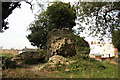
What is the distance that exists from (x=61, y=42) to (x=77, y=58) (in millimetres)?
2701

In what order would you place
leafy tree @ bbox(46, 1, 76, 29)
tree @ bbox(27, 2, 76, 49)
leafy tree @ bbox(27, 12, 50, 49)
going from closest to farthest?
leafy tree @ bbox(46, 1, 76, 29) → tree @ bbox(27, 2, 76, 49) → leafy tree @ bbox(27, 12, 50, 49)

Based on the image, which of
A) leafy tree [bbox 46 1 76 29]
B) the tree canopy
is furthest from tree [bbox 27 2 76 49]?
the tree canopy

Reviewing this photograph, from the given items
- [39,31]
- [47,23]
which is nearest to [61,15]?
[47,23]

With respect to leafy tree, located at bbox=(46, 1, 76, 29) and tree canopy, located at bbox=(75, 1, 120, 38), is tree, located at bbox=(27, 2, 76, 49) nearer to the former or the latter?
leafy tree, located at bbox=(46, 1, 76, 29)

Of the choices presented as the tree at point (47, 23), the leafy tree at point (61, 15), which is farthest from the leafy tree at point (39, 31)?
the leafy tree at point (61, 15)

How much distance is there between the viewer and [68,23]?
63.5 feet

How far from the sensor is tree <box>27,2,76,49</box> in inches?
703

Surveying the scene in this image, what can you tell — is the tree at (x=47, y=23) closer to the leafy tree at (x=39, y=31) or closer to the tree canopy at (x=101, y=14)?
the leafy tree at (x=39, y=31)

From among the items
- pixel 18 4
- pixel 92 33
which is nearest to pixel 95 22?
pixel 92 33

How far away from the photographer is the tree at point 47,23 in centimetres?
1784

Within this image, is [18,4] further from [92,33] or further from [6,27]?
[92,33]

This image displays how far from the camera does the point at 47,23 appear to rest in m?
20.4

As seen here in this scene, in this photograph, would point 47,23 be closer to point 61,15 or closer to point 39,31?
point 39,31

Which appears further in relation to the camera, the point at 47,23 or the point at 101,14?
the point at 47,23
